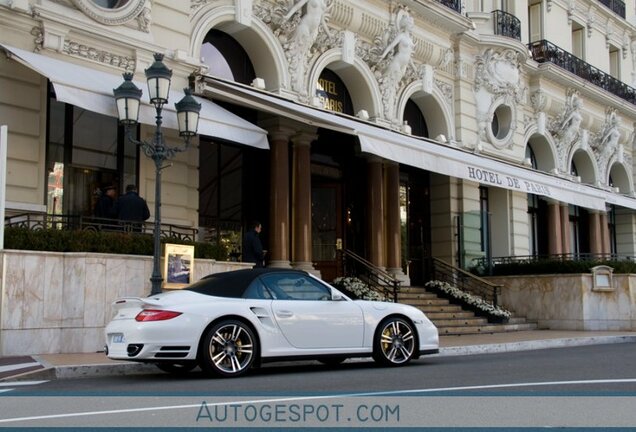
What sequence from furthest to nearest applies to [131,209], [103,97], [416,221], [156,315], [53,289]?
1. [416,221]
2. [131,209]
3. [103,97]
4. [53,289]
5. [156,315]

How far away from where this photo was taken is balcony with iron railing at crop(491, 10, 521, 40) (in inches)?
1035

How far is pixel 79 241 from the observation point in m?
12.5

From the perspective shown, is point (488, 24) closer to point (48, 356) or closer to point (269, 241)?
point (269, 241)

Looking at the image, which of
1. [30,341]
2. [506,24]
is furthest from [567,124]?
[30,341]

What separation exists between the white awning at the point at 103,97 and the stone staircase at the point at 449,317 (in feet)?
21.7

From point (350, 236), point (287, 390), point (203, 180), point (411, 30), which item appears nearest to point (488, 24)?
point (411, 30)

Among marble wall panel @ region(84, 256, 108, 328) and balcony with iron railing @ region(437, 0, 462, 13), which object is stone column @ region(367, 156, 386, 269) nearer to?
balcony with iron railing @ region(437, 0, 462, 13)

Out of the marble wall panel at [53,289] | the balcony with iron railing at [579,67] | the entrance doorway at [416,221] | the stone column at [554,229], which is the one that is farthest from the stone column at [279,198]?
the balcony with iron railing at [579,67]

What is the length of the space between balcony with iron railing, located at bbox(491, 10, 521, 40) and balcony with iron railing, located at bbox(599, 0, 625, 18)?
8.79m

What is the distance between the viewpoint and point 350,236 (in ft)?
73.2

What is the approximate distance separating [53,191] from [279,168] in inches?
228

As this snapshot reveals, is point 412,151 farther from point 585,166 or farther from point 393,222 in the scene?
point 585,166

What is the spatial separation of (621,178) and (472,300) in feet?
54.2

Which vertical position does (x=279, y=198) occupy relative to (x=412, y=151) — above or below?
below
